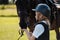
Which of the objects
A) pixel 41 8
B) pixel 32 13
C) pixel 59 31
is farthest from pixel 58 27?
pixel 41 8

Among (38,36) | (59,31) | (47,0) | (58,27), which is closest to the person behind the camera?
(38,36)

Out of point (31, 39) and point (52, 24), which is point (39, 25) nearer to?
point (31, 39)

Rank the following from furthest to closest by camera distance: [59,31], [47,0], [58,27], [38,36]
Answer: [59,31] → [58,27] → [47,0] → [38,36]

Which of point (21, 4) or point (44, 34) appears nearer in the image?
point (44, 34)

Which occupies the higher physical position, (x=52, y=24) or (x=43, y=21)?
(x=43, y=21)

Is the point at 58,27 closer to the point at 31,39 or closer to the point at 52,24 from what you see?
the point at 52,24

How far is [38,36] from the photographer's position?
4.32m

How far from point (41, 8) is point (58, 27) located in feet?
9.21

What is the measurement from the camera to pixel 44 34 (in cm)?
435

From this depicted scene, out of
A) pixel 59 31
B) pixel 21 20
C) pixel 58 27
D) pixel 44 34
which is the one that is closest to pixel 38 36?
pixel 44 34

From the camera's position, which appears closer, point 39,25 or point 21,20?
point 39,25

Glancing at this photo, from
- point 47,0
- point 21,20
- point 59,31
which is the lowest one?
point 59,31

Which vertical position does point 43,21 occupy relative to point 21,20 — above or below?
above

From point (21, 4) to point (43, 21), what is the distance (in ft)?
7.38
